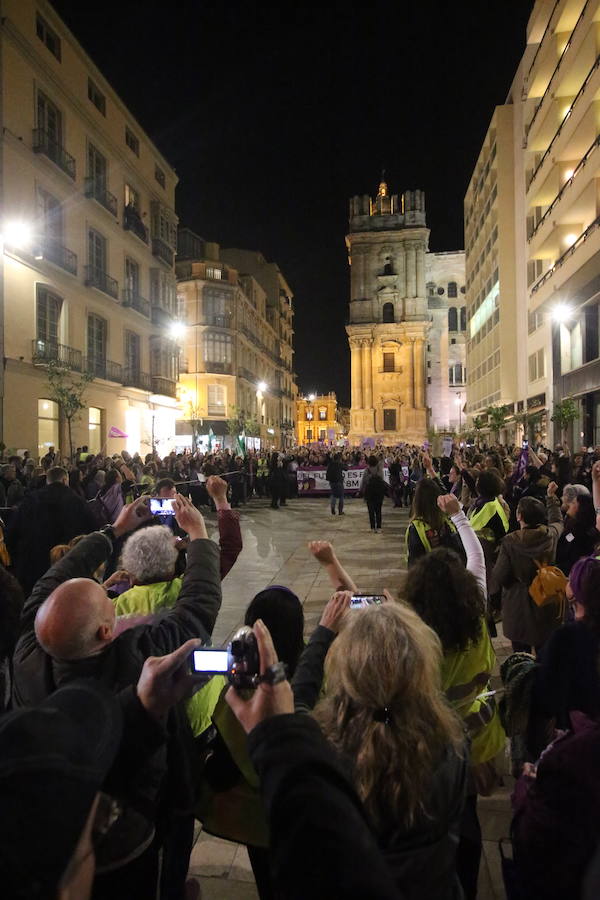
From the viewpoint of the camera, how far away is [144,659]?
87.3 inches

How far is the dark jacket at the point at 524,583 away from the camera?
432 cm

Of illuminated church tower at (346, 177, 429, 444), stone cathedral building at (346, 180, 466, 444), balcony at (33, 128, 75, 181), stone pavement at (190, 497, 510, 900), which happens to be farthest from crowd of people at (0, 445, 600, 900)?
illuminated church tower at (346, 177, 429, 444)

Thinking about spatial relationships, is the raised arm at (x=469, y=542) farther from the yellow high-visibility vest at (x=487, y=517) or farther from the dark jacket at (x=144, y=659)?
the dark jacket at (x=144, y=659)

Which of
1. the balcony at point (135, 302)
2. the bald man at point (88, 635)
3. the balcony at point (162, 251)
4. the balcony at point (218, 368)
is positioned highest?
the balcony at point (162, 251)

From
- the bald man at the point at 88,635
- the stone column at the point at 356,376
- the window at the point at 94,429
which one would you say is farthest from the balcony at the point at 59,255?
the stone column at the point at 356,376

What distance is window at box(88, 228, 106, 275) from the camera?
85.4 ft

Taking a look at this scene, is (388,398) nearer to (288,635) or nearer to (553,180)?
(553,180)

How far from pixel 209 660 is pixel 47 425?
74.6 ft

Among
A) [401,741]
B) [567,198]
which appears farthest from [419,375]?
[401,741]

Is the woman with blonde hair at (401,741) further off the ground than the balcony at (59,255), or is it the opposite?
the balcony at (59,255)

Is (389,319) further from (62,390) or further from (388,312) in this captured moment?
(62,390)

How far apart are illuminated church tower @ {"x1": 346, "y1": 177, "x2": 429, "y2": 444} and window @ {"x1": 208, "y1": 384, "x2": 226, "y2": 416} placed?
2254cm

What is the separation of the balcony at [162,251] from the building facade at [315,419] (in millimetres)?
91778

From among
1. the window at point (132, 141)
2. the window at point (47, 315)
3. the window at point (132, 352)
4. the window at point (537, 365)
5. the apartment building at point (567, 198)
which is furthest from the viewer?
the window at point (537, 365)
